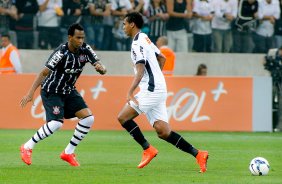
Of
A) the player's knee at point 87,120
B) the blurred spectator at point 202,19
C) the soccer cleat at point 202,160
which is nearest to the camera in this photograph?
the soccer cleat at point 202,160

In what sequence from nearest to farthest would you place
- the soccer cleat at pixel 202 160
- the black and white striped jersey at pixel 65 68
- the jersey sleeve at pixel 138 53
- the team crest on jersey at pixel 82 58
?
1. the soccer cleat at pixel 202 160
2. the jersey sleeve at pixel 138 53
3. the black and white striped jersey at pixel 65 68
4. the team crest on jersey at pixel 82 58

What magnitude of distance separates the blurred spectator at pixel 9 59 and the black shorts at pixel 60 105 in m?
9.37

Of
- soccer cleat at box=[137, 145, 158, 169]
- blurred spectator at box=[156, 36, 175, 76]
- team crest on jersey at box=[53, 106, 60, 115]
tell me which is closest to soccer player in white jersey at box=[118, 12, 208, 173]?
soccer cleat at box=[137, 145, 158, 169]

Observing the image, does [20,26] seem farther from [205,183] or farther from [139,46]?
[205,183]

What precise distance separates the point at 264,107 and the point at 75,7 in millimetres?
5473

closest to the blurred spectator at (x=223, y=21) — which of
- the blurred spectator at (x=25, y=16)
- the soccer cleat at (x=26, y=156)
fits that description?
the blurred spectator at (x=25, y=16)

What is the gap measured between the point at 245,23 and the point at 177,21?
1892mm

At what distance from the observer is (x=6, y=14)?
2394cm

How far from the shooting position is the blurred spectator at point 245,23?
82.5 ft

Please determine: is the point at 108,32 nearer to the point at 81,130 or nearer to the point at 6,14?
the point at 6,14

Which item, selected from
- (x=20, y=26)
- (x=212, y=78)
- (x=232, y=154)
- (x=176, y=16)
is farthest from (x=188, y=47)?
(x=232, y=154)

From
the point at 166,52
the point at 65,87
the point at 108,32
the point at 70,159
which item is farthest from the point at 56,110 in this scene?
the point at 108,32

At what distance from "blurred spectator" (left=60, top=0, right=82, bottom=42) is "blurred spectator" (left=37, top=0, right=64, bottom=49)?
0.10 meters

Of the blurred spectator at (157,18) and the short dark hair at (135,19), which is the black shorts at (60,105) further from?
the blurred spectator at (157,18)
